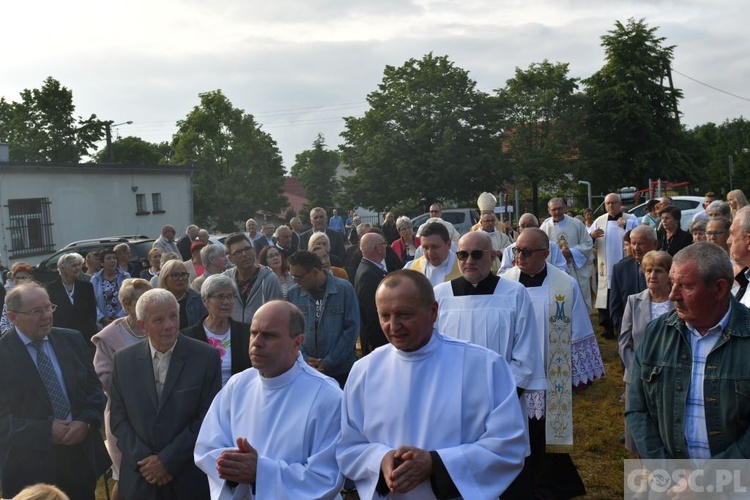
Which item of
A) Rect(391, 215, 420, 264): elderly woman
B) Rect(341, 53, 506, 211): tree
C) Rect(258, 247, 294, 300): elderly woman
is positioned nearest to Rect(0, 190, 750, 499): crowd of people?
Rect(258, 247, 294, 300): elderly woman

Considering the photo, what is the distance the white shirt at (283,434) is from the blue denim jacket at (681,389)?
4.71ft

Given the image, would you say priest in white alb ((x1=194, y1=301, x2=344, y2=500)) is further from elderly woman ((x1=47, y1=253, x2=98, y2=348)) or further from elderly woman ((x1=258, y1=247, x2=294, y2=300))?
elderly woman ((x1=47, y1=253, x2=98, y2=348))

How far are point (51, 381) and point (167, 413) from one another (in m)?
0.95

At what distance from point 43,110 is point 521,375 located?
167 feet

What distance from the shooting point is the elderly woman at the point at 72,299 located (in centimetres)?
848

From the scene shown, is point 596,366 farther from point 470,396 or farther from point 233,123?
point 233,123

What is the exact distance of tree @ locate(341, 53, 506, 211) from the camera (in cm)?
3753

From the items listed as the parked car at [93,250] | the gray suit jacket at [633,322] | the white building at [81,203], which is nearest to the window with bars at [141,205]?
the white building at [81,203]

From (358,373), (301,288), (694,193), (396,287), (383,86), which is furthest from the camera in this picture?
(694,193)

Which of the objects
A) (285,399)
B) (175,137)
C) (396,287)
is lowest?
(285,399)

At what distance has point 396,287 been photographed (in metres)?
3.30

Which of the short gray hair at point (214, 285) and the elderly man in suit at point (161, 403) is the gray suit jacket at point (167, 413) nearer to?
the elderly man in suit at point (161, 403)

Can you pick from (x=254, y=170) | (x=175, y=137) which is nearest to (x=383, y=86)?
(x=254, y=170)

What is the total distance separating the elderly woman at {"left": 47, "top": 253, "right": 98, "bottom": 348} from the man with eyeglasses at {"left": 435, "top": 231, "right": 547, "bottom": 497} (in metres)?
5.10
